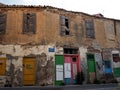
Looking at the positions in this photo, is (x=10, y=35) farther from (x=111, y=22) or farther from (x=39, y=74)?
(x=111, y=22)

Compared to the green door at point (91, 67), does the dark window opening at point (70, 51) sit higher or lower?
higher

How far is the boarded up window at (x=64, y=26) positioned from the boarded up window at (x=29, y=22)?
2.28 meters

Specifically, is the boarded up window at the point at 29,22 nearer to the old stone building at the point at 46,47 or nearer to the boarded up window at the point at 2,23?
the old stone building at the point at 46,47

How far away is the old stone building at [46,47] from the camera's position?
1673 cm

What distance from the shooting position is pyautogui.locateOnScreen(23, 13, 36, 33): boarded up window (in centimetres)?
1733

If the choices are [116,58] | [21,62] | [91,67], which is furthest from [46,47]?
[116,58]

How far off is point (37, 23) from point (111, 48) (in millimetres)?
7583

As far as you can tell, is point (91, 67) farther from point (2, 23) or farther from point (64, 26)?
point (2, 23)

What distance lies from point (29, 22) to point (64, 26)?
2928 mm

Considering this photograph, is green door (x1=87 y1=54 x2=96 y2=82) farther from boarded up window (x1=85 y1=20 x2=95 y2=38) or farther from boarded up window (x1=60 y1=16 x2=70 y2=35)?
boarded up window (x1=60 y1=16 x2=70 y2=35)

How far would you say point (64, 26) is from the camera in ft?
60.4

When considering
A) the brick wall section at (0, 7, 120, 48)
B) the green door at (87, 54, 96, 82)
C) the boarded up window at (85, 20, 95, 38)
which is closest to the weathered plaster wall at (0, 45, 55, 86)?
the brick wall section at (0, 7, 120, 48)

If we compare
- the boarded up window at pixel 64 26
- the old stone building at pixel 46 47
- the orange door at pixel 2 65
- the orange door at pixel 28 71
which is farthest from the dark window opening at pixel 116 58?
the orange door at pixel 2 65

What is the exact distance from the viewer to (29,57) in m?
17.0
